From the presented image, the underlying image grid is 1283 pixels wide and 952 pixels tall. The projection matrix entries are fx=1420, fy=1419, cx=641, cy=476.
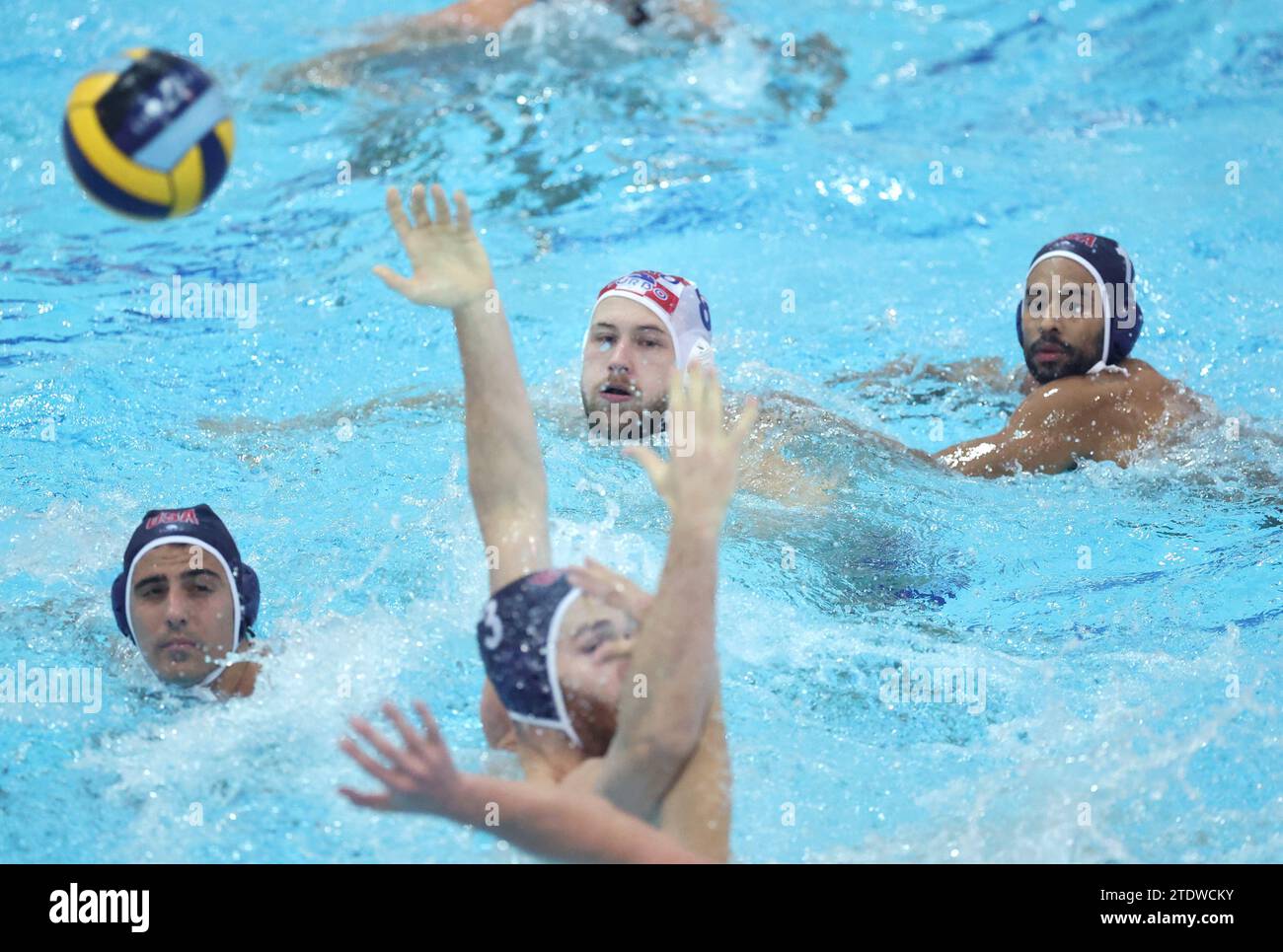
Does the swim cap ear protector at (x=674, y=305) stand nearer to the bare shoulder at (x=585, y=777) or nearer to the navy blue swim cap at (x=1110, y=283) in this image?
the navy blue swim cap at (x=1110, y=283)

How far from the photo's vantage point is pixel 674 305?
194 inches

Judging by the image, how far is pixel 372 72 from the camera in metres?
8.93

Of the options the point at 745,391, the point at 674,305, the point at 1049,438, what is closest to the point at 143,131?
the point at 674,305

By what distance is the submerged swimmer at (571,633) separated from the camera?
8.08 ft

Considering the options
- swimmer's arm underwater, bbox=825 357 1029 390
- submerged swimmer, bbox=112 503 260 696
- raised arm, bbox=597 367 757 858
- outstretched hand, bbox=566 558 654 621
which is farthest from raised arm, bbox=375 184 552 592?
swimmer's arm underwater, bbox=825 357 1029 390

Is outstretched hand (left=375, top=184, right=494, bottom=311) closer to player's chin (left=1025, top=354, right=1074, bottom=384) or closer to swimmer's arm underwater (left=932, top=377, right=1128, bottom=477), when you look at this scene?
swimmer's arm underwater (left=932, top=377, right=1128, bottom=477)

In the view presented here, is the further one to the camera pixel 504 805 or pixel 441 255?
pixel 441 255

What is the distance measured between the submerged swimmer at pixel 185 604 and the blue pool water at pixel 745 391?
0.12 meters

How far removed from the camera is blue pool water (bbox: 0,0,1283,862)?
144 inches

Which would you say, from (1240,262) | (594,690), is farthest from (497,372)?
(1240,262)

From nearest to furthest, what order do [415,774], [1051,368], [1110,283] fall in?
[415,774] < [1110,283] < [1051,368]

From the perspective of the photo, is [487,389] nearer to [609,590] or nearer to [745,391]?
[609,590]

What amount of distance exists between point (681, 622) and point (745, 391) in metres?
3.22

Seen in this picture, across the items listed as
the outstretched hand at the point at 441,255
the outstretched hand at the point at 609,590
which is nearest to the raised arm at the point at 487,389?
the outstretched hand at the point at 441,255
